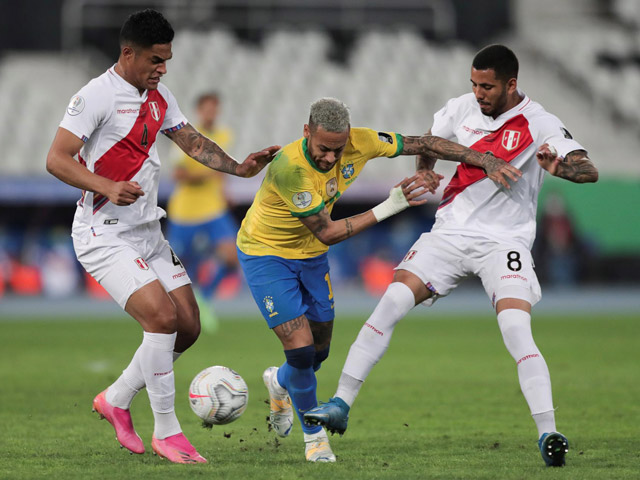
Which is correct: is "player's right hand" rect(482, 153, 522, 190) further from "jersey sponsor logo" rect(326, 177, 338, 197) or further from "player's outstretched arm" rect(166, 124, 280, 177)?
"player's outstretched arm" rect(166, 124, 280, 177)

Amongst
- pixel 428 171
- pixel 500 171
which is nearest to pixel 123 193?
pixel 428 171

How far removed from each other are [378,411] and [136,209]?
9.80 ft

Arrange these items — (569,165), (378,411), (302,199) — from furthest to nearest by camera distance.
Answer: (378,411)
(302,199)
(569,165)

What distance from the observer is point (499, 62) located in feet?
20.7

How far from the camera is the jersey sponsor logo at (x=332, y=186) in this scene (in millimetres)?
6379

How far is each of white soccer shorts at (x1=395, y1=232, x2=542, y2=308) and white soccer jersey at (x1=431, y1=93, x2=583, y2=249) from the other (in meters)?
0.08

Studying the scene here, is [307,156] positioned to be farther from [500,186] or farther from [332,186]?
[500,186]

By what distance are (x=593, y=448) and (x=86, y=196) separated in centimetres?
357

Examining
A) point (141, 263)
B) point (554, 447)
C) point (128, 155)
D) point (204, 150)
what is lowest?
point (554, 447)

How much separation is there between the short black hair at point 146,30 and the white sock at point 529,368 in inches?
105

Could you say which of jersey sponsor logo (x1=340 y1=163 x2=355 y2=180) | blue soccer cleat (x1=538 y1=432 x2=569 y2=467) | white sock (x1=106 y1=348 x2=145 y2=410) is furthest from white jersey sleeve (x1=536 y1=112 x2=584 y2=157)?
white sock (x1=106 y1=348 x2=145 y2=410)

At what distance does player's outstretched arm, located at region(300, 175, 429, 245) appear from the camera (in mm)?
6086

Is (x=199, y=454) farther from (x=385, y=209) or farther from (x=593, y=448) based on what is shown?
(x=593, y=448)

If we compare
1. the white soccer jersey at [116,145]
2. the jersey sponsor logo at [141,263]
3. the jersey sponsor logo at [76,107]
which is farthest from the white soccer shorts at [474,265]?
the jersey sponsor logo at [76,107]
